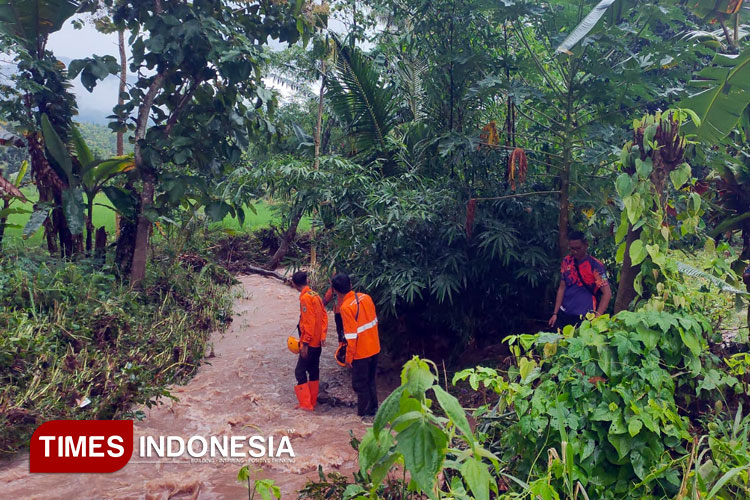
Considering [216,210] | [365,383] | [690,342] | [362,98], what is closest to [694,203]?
[690,342]

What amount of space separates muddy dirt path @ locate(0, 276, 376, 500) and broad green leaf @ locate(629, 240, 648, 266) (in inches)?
87.6

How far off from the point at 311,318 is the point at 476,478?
3.75 m

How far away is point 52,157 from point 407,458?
22.8 ft

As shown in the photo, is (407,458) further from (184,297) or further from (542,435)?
(184,297)

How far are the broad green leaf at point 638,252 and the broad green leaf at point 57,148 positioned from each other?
21.0ft

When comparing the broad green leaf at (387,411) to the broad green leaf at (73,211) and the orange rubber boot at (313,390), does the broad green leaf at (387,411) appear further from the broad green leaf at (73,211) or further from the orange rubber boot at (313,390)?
the broad green leaf at (73,211)

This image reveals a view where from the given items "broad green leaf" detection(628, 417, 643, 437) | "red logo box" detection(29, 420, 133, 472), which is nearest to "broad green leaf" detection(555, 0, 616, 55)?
"broad green leaf" detection(628, 417, 643, 437)

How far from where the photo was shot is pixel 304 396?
544 centimetres

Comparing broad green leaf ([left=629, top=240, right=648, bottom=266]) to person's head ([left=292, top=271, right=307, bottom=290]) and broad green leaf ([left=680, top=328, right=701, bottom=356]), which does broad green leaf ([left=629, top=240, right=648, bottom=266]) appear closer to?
broad green leaf ([left=680, top=328, right=701, bottom=356])

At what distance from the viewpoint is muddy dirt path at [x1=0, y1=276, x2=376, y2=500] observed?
3582 millimetres

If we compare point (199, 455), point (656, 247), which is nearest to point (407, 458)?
point (656, 247)

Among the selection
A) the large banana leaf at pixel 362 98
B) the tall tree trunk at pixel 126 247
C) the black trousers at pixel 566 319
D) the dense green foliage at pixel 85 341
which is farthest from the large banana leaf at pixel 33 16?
the black trousers at pixel 566 319

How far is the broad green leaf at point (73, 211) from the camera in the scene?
6500mm

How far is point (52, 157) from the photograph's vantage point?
6.80 meters
